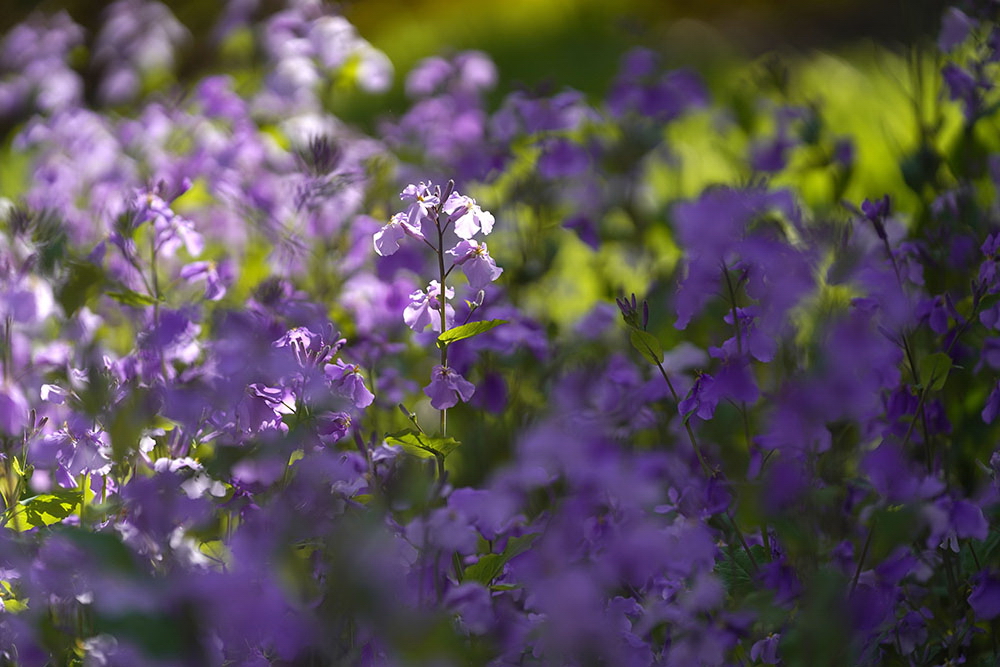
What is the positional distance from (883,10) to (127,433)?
8524 millimetres

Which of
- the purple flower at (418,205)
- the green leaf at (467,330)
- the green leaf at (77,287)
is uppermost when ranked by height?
the purple flower at (418,205)

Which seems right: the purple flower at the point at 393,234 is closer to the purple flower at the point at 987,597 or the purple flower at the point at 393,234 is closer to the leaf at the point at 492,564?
the leaf at the point at 492,564

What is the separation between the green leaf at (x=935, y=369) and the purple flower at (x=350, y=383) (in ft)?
2.27

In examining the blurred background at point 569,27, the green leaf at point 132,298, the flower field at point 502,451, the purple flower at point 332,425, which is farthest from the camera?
the blurred background at point 569,27

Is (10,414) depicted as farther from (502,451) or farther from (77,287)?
(502,451)

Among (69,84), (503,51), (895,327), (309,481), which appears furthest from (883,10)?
(309,481)

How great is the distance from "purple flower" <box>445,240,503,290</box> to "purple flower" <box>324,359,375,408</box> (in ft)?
0.62

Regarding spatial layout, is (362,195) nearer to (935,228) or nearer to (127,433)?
(935,228)

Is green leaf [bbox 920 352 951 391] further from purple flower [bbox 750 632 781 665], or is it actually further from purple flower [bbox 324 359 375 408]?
purple flower [bbox 324 359 375 408]

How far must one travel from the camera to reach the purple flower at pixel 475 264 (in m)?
1.23

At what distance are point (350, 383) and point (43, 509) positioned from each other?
43 cm

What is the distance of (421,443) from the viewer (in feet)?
3.83

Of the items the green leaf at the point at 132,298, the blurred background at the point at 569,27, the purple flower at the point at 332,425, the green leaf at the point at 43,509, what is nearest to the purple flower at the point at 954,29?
the purple flower at the point at 332,425

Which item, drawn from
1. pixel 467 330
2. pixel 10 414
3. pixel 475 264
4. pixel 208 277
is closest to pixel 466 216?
pixel 475 264
